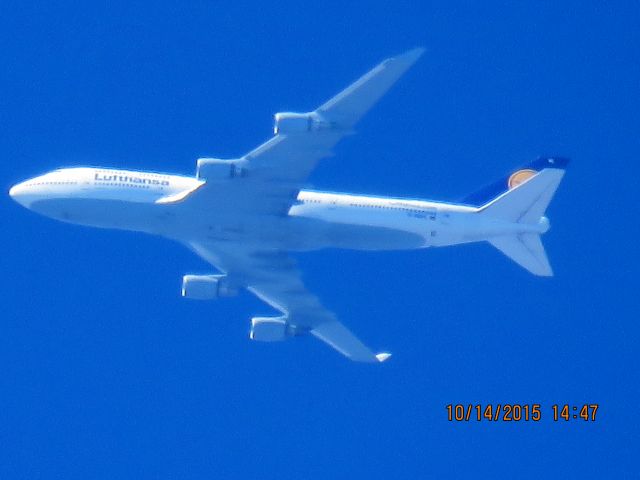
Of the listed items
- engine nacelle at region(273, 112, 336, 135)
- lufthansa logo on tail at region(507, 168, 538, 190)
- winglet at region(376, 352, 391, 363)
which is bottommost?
winglet at region(376, 352, 391, 363)

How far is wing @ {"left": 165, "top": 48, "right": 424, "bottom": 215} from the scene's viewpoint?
6312cm

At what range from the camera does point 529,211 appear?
72438 millimetres

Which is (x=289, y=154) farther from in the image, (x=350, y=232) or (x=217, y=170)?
(x=350, y=232)

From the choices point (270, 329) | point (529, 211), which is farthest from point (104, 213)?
point (529, 211)

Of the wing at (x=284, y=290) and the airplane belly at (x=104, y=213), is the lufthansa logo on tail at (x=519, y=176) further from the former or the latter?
the airplane belly at (x=104, y=213)

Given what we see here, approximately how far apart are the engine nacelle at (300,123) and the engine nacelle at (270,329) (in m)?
14.4

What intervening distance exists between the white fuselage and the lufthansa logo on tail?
15.4 feet

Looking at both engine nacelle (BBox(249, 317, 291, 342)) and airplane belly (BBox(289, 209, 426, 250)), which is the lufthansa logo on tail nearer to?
airplane belly (BBox(289, 209, 426, 250))

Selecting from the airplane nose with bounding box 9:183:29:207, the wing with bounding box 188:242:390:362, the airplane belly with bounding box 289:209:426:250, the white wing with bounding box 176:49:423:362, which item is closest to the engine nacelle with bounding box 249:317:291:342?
the wing with bounding box 188:242:390:362

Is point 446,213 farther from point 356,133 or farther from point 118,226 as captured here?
point 118,226

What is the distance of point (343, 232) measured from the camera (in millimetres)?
69812

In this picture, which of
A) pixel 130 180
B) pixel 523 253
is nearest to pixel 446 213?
pixel 523 253

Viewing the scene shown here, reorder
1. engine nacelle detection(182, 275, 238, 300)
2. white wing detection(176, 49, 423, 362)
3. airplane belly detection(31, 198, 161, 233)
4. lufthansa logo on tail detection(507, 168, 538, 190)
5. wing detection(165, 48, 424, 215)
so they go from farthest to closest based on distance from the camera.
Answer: lufthansa logo on tail detection(507, 168, 538, 190)
engine nacelle detection(182, 275, 238, 300)
airplane belly detection(31, 198, 161, 233)
white wing detection(176, 49, 423, 362)
wing detection(165, 48, 424, 215)

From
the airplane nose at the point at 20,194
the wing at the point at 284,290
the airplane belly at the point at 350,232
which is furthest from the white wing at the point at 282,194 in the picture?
the airplane nose at the point at 20,194
